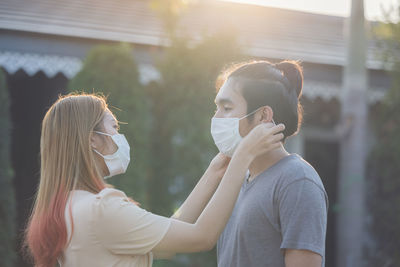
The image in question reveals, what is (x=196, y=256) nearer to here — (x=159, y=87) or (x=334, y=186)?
(x=159, y=87)

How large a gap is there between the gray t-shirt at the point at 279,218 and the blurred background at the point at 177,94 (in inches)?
120

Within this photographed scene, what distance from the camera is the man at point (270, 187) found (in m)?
2.00

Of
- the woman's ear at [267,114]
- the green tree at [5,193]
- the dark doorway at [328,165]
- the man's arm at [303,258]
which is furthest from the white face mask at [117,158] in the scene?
the dark doorway at [328,165]

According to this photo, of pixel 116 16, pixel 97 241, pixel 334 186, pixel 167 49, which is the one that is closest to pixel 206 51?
pixel 167 49

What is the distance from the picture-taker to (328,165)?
941 centimetres

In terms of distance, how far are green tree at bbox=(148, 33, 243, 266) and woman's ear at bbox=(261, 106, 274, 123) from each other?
3.07 m

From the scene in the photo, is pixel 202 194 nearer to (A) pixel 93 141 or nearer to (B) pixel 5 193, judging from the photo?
(A) pixel 93 141

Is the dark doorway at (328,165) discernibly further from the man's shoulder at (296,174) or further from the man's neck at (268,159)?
the man's shoulder at (296,174)

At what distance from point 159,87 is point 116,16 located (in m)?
2.84

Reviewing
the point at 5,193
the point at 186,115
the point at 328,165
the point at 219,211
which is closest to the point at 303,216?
the point at 219,211

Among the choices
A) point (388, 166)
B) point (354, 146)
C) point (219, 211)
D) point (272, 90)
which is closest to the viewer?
point (219, 211)

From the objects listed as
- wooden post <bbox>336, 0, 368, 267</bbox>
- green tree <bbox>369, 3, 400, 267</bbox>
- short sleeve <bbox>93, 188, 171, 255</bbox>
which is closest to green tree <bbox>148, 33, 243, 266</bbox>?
wooden post <bbox>336, 0, 368, 267</bbox>

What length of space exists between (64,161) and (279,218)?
3.21ft

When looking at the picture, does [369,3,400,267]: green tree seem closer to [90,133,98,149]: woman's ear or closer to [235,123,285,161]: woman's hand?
[235,123,285,161]: woman's hand
